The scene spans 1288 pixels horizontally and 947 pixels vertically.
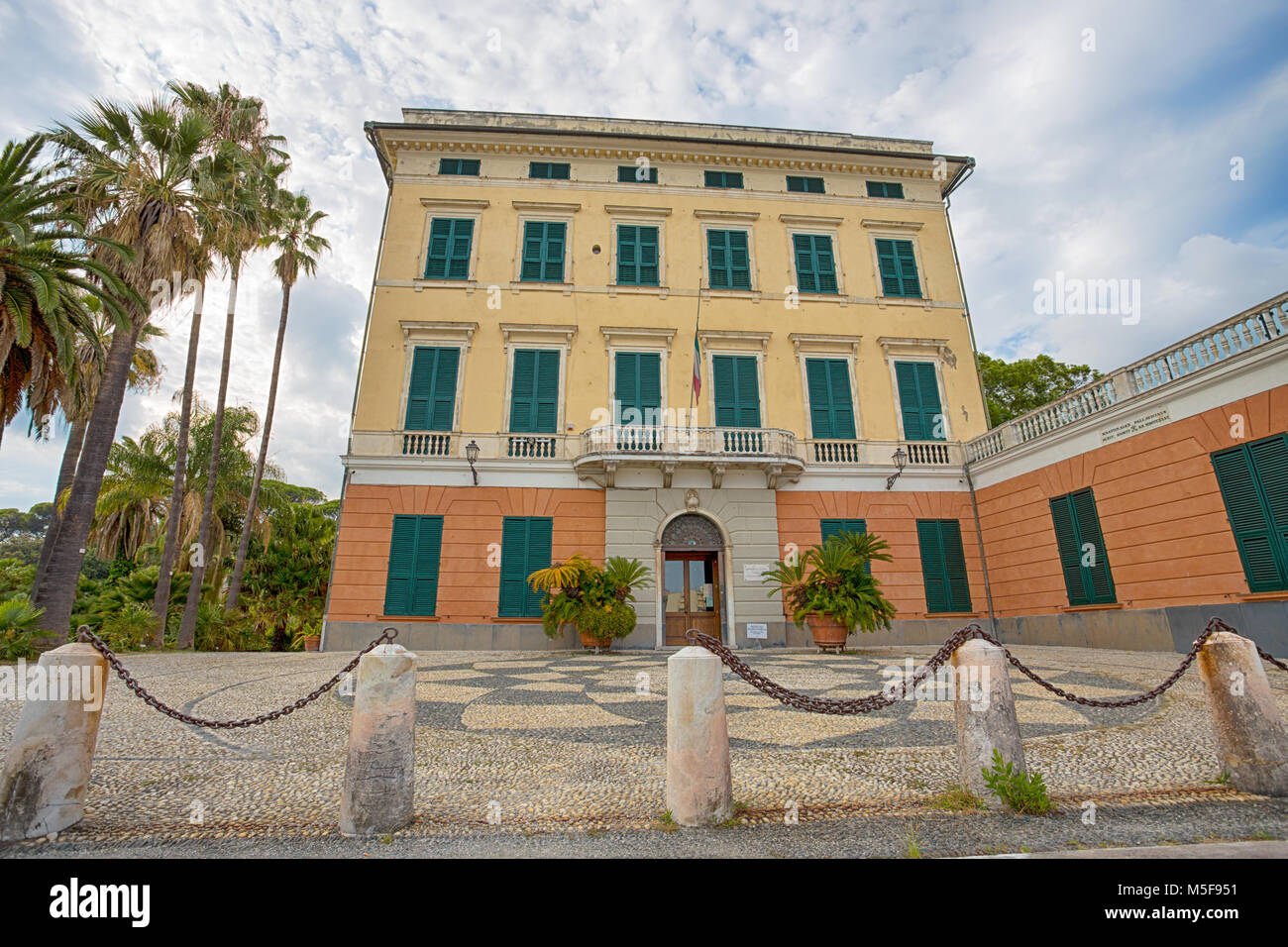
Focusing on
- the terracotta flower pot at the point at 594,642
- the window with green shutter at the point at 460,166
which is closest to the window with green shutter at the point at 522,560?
the terracotta flower pot at the point at 594,642

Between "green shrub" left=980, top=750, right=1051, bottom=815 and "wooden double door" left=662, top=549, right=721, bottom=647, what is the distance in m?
10.4

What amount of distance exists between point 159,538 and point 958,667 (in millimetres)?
22395

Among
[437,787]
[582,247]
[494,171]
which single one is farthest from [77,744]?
[494,171]

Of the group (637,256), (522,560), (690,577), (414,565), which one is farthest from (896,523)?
(414,565)

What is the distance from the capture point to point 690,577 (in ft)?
45.0

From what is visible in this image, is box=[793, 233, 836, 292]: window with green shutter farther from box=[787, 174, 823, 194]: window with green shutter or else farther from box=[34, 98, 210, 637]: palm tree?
box=[34, 98, 210, 637]: palm tree

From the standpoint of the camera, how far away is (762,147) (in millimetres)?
16531

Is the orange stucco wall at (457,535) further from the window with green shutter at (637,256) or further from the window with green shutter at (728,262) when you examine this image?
the window with green shutter at (728,262)

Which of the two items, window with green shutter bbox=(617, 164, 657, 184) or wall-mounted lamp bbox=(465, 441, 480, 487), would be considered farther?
window with green shutter bbox=(617, 164, 657, 184)

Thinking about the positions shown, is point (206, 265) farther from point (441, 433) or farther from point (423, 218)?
point (441, 433)

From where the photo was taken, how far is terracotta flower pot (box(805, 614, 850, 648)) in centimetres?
1059

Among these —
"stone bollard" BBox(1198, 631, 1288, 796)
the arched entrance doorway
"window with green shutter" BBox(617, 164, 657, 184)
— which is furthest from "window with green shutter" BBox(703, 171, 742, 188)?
"stone bollard" BBox(1198, 631, 1288, 796)

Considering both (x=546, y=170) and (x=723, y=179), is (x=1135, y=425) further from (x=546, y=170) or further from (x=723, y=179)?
(x=546, y=170)
